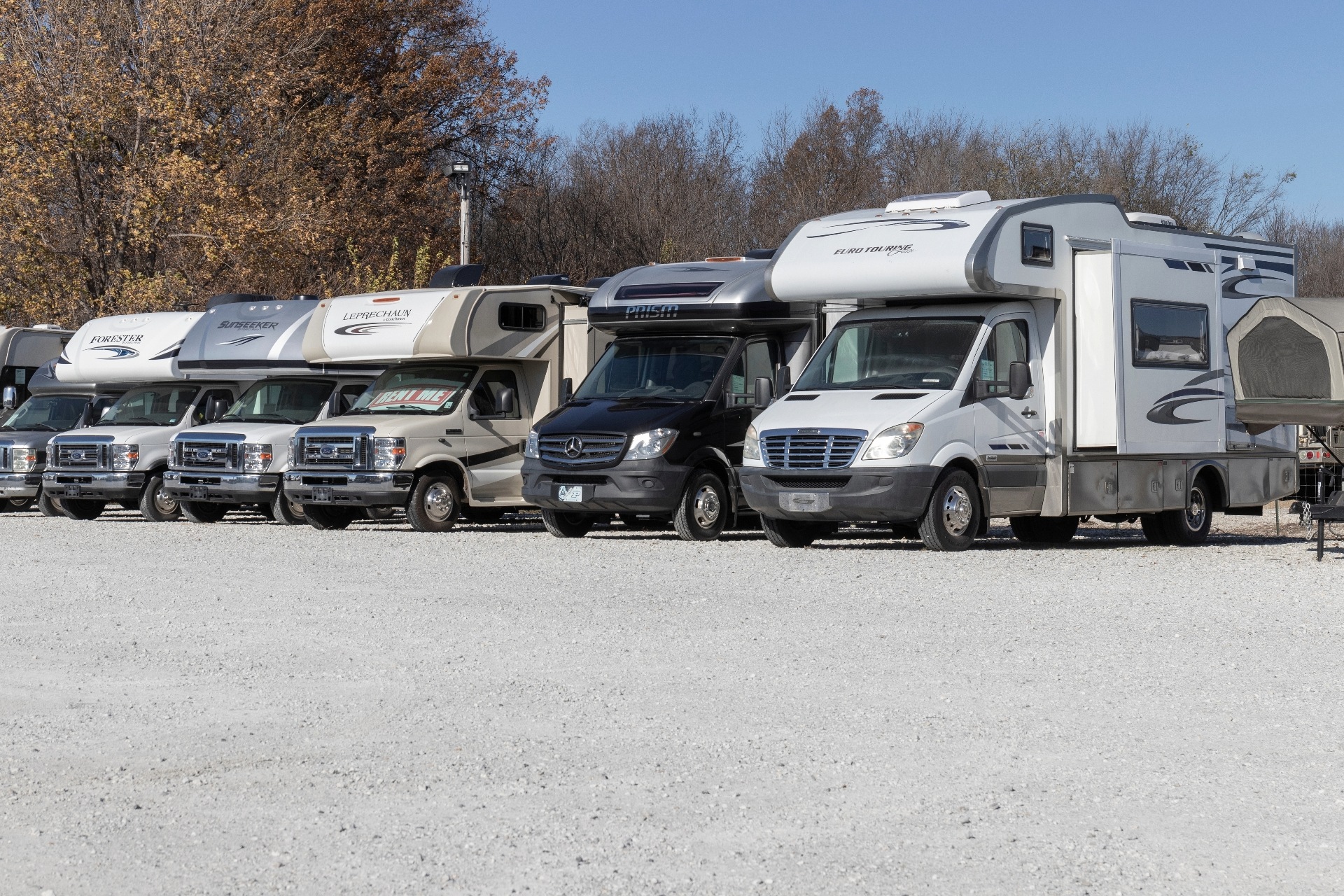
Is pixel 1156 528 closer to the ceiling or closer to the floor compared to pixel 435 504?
closer to the floor

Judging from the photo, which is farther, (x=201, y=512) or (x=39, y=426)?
(x=39, y=426)

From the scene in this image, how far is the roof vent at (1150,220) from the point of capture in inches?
711

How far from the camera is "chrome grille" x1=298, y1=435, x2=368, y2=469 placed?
20.2m

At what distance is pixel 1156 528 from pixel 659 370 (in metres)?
5.56

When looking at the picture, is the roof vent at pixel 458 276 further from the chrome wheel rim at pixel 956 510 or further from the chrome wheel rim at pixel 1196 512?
the chrome wheel rim at pixel 1196 512

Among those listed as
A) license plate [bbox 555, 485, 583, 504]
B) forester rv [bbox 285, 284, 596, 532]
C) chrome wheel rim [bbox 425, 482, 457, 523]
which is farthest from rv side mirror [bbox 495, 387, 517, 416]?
license plate [bbox 555, 485, 583, 504]

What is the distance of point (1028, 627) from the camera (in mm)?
10836

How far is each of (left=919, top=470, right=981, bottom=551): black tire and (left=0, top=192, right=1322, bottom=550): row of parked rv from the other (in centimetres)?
3

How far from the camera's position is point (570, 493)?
18.4 meters

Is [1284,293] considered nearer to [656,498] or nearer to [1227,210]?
[656,498]

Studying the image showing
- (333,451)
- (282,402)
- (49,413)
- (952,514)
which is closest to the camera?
(952,514)

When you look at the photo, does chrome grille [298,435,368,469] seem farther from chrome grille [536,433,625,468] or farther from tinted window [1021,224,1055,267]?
tinted window [1021,224,1055,267]

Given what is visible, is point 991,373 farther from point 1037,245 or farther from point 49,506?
point 49,506

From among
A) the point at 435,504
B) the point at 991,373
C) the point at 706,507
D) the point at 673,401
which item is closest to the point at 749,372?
the point at 673,401
